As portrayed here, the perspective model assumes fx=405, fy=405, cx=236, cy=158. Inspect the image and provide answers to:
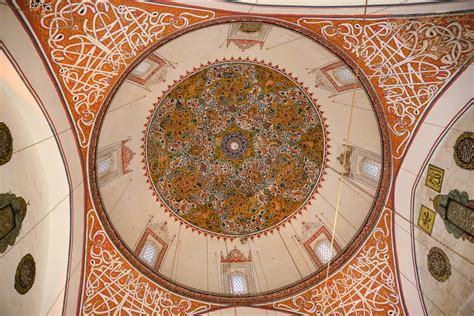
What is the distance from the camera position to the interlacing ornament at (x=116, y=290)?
25.2 feet

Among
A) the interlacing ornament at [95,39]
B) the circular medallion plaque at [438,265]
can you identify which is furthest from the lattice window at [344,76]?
the circular medallion plaque at [438,265]

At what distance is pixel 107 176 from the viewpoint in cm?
823

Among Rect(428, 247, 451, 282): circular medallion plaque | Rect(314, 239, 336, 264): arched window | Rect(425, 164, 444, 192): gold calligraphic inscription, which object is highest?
Rect(425, 164, 444, 192): gold calligraphic inscription

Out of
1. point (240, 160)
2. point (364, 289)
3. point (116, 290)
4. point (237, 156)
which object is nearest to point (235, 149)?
point (237, 156)

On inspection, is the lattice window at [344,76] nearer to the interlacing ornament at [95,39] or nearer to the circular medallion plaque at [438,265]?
the interlacing ornament at [95,39]

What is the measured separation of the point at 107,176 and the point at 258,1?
4.56m

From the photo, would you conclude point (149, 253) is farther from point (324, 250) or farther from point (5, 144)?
point (5, 144)

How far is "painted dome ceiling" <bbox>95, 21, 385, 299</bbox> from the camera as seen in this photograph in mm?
8047

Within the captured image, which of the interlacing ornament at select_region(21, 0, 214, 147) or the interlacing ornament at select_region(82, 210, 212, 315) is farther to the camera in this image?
the interlacing ornament at select_region(82, 210, 212, 315)

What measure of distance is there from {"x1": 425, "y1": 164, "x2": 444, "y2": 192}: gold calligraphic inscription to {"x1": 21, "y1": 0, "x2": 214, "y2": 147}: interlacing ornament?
4581 mm

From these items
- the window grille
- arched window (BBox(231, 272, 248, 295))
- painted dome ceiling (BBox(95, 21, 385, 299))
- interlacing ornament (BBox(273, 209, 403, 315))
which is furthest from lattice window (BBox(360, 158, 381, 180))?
the window grille

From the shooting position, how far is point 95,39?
6301 millimetres

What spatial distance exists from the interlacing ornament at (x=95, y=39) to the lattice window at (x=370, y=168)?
436 centimetres

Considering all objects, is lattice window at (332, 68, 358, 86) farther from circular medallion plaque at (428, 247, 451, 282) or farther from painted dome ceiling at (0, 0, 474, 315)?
circular medallion plaque at (428, 247, 451, 282)
